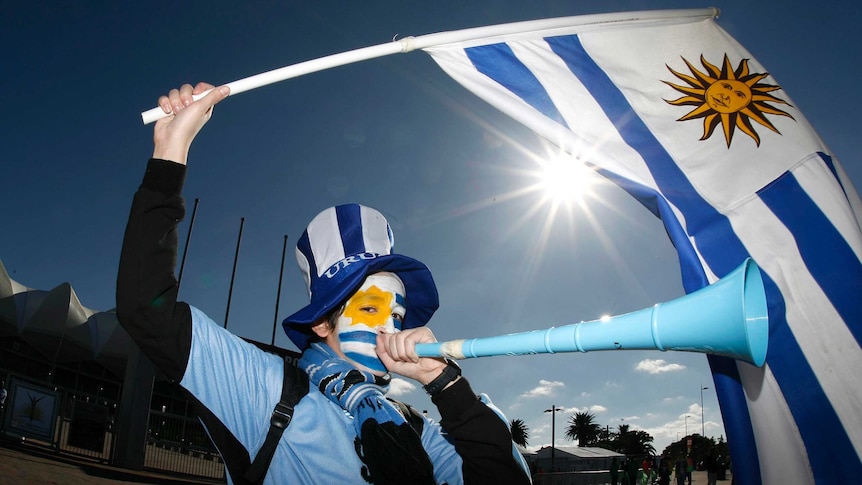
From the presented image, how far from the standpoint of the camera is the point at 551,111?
3609 mm

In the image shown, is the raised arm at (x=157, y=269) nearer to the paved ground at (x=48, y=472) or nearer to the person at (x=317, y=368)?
the person at (x=317, y=368)

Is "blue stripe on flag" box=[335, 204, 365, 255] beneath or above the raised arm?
above

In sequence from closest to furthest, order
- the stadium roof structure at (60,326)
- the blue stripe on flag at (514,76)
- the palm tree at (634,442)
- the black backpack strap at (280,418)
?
1. the black backpack strap at (280,418)
2. the blue stripe on flag at (514,76)
3. the stadium roof structure at (60,326)
4. the palm tree at (634,442)

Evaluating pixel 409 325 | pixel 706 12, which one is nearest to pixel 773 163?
pixel 706 12

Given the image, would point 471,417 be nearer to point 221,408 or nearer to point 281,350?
point 221,408

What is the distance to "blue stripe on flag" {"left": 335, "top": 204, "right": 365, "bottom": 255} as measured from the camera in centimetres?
277

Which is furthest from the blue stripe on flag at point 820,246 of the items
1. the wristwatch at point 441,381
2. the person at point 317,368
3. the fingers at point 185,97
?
the fingers at point 185,97

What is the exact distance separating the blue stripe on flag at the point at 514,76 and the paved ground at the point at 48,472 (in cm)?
873

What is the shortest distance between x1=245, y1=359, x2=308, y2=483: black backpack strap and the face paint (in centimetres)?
32

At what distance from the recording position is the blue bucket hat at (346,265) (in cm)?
254

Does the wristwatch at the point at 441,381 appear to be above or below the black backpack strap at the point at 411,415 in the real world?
above

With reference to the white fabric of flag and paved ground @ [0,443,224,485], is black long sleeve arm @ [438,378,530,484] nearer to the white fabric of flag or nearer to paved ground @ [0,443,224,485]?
the white fabric of flag

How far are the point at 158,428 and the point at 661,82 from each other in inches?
604

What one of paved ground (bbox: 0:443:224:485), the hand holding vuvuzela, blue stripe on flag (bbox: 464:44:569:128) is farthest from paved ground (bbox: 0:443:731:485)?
the hand holding vuvuzela
